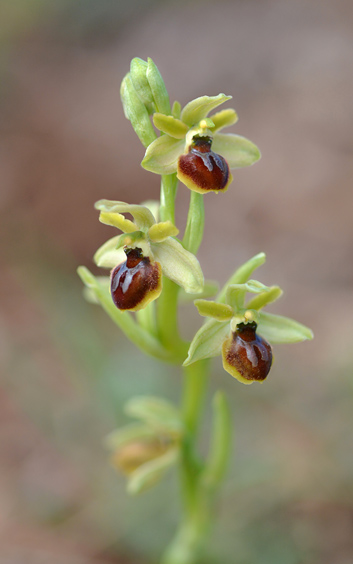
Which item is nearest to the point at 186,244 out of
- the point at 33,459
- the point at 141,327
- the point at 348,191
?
the point at 141,327

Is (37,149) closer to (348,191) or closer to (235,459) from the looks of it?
(348,191)

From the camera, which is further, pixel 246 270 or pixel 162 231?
pixel 246 270

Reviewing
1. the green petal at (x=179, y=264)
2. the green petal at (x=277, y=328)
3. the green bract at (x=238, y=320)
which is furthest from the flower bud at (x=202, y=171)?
the green petal at (x=277, y=328)

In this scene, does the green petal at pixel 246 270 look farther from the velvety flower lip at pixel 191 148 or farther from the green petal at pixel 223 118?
the green petal at pixel 223 118

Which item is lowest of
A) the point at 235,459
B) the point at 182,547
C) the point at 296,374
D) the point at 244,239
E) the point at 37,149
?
the point at 182,547

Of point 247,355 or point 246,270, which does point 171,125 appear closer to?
point 246,270

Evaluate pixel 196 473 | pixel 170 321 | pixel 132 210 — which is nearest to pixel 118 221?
pixel 132 210
